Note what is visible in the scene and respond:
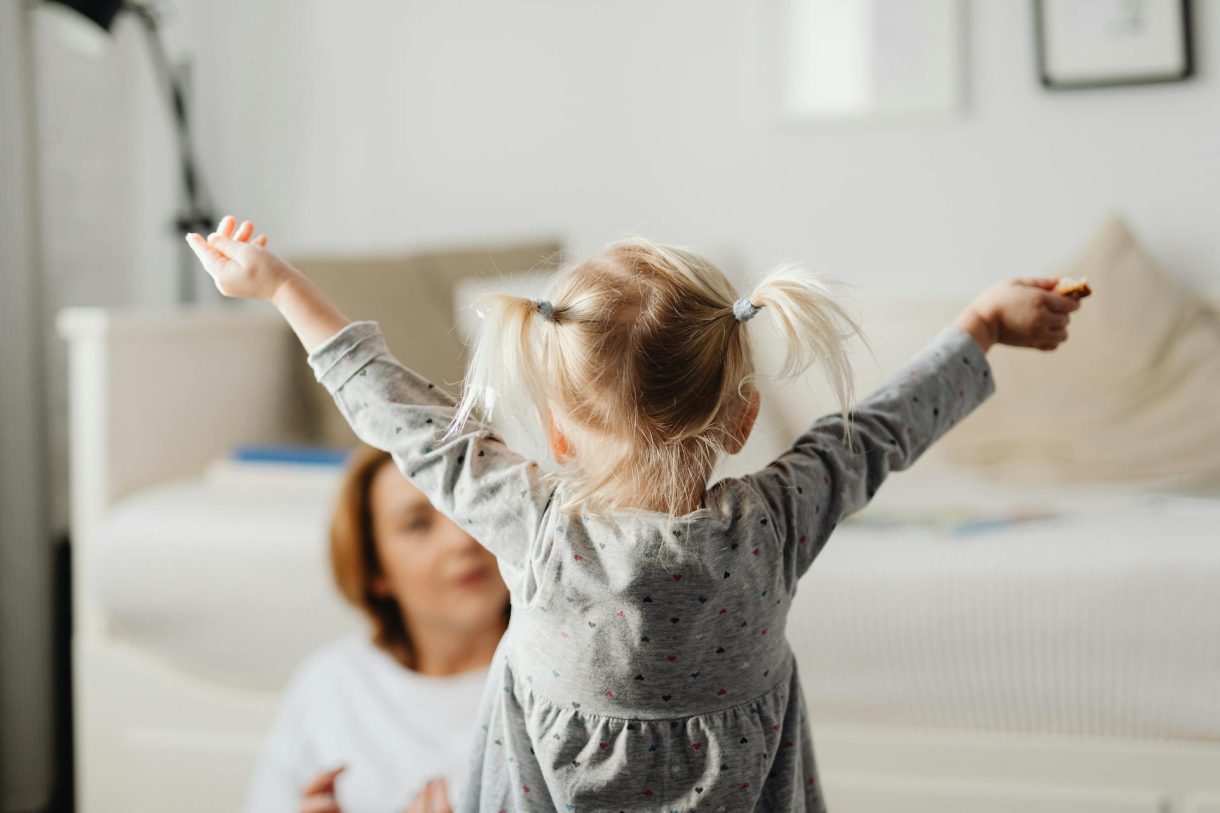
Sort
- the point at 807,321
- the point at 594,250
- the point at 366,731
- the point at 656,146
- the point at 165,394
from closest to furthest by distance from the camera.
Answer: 1. the point at 807,321
2. the point at 594,250
3. the point at 366,731
4. the point at 165,394
5. the point at 656,146

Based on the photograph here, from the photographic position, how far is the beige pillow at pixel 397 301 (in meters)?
1.91

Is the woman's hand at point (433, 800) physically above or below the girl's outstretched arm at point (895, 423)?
below

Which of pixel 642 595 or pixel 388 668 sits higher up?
pixel 642 595

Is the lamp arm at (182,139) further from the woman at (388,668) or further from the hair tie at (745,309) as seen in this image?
the hair tie at (745,309)

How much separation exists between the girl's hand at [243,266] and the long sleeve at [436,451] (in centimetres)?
5

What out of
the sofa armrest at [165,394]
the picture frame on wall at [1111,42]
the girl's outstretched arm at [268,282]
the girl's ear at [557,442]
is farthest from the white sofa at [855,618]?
the girl's outstretched arm at [268,282]

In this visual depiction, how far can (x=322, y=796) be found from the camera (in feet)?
4.22

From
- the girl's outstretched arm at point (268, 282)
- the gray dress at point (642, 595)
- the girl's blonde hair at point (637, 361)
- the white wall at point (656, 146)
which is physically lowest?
the gray dress at point (642, 595)

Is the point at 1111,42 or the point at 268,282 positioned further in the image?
the point at 1111,42

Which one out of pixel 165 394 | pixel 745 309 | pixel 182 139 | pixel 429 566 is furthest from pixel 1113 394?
pixel 182 139

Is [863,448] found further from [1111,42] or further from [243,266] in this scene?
[1111,42]

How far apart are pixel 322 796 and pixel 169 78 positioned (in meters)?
1.26

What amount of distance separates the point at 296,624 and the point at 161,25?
1.28m

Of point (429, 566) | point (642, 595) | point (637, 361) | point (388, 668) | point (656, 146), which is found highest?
point (656, 146)
